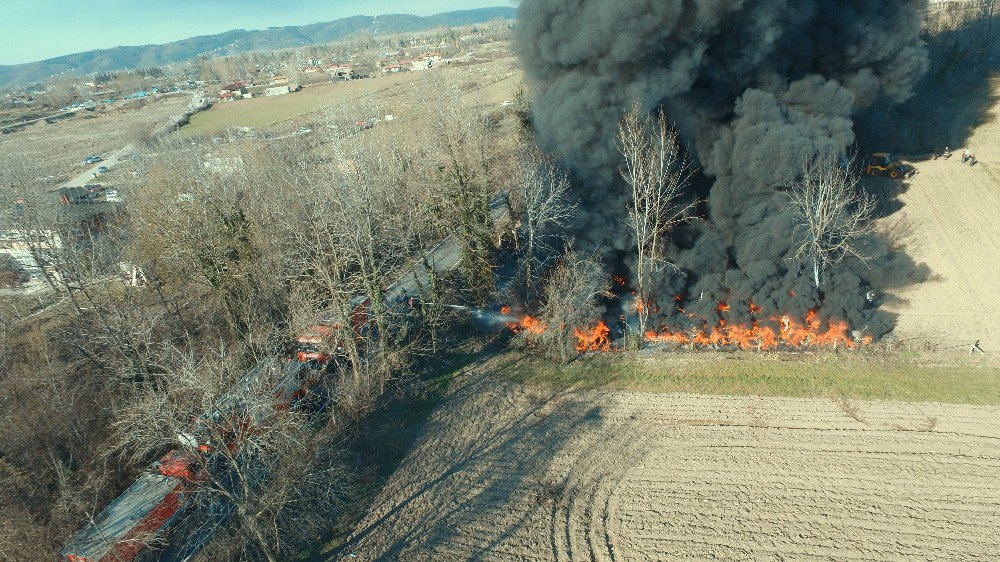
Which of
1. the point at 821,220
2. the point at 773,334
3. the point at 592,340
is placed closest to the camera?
the point at 821,220

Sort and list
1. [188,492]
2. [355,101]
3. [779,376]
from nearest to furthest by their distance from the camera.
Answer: [188,492] → [779,376] → [355,101]

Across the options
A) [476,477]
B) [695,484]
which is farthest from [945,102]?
[476,477]

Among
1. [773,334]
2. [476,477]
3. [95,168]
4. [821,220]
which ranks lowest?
[476,477]

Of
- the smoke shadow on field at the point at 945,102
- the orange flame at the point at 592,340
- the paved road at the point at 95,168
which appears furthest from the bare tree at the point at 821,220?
the paved road at the point at 95,168

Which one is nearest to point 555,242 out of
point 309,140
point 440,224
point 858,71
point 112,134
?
point 440,224

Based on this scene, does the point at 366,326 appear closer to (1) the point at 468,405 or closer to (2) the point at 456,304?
(2) the point at 456,304

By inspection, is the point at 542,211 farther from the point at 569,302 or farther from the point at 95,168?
the point at 95,168

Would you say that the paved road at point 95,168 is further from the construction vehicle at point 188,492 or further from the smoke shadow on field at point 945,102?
the smoke shadow on field at point 945,102
